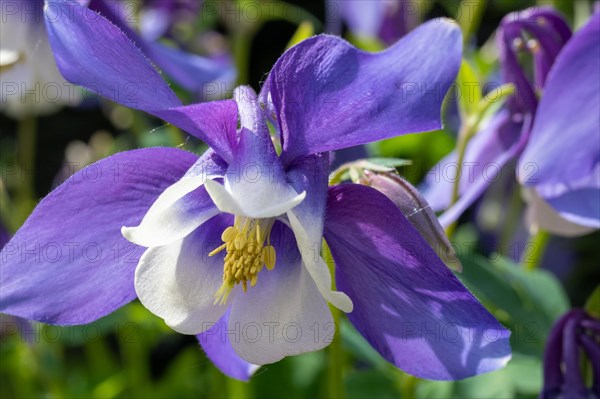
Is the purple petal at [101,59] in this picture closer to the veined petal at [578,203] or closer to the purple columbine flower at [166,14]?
the veined petal at [578,203]

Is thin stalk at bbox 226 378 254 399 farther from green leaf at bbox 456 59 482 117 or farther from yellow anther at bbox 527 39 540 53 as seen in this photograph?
yellow anther at bbox 527 39 540 53

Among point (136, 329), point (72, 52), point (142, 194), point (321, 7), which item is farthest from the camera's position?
point (321, 7)

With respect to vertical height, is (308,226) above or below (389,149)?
above

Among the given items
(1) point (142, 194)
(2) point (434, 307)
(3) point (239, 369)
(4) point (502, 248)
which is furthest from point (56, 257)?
(4) point (502, 248)

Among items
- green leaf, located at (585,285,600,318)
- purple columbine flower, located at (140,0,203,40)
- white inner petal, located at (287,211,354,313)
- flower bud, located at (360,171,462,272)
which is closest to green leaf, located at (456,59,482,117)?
green leaf, located at (585,285,600,318)

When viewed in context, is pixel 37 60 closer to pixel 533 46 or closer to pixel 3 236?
pixel 3 236

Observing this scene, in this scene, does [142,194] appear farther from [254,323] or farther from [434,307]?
[434,307]

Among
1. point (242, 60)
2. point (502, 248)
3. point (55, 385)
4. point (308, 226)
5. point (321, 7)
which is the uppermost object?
point (308, 226)

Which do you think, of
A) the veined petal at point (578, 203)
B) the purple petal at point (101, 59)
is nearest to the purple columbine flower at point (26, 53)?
the purple petal at point (101, 59)
